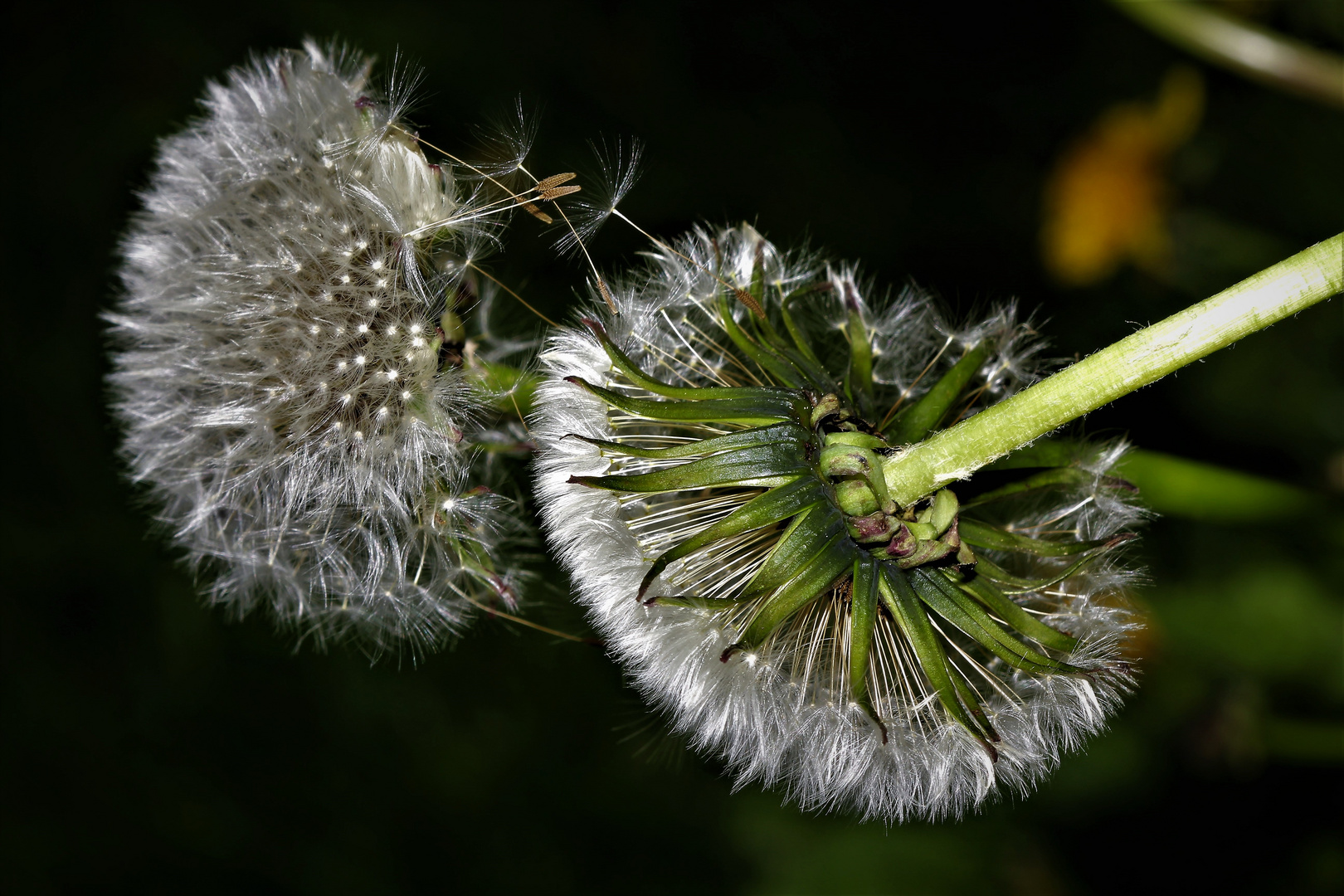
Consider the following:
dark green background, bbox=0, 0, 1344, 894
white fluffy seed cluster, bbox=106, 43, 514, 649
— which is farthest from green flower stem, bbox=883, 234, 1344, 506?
dark green background, bbox=0, 0, 1344, 894

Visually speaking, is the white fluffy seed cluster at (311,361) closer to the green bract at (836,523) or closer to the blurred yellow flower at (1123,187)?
the green bract at (836,523)

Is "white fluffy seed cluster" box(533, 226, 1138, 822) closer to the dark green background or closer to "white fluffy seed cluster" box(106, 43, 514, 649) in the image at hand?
"white fluffy seed cluster" box(106, 43, 514, 649)

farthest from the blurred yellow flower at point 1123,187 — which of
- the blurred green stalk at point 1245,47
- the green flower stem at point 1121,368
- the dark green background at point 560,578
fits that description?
the green flower stem at point 1121,368

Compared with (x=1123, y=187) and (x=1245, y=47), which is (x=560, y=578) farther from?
(x=1245, y=47)

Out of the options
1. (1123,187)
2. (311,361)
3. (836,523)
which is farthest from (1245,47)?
(311,361)

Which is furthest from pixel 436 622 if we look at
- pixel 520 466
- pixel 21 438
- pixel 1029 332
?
pixel 21 438
